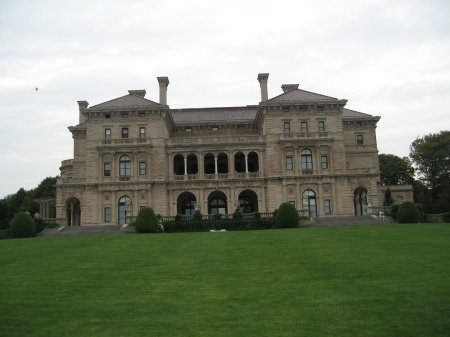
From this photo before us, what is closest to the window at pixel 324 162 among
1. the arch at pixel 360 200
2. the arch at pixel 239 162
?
the arch at pixel 360 200

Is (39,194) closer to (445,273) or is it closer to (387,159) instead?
(387,159)

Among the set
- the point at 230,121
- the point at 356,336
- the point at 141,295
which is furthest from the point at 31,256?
the point at 230,121

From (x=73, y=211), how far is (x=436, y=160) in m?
51.6

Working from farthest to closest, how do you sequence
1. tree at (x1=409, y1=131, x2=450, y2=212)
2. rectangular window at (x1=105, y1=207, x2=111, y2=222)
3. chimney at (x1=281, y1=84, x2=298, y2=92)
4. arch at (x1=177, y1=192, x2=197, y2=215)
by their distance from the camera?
1. tree at (x1=409, y1=131, x2=450, y2=212)
2. chimney at (x1=281, y1=84, x2=298, y2=92)
3. arch at (x1=177, y1=192, x2=197, y2=215)
4. rectangular window at (x1=105, y1=207, x2=111, y2=222)

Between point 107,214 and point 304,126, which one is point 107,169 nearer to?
point 107,214

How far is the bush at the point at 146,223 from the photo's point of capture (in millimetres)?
35656

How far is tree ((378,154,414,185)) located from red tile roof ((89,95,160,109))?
4353cm

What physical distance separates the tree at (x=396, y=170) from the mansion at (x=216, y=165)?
81.5ft

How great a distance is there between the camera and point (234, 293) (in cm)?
1162

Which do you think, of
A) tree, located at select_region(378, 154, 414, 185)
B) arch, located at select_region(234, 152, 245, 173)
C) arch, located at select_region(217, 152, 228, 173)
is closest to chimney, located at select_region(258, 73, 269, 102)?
arch, located at select_region(234, 152, 245, 173)

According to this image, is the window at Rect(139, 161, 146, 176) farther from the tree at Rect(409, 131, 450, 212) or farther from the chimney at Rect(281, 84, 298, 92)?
the tree at Rect(409, 131, 450, 212)

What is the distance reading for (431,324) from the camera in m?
8.88

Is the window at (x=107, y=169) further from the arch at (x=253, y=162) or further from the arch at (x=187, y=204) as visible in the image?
the arch at (x=253, y=162)

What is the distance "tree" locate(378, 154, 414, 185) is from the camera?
74.4 m
